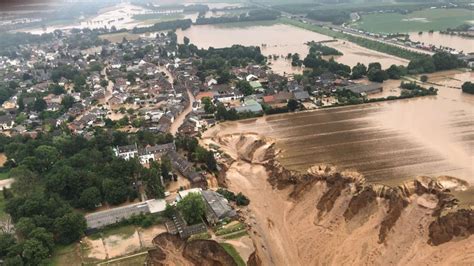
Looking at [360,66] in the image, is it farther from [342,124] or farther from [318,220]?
[318,220]

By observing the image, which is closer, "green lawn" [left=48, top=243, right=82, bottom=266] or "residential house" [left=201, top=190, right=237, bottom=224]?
"green lawn" [left=48, top=243, right=82, bottom=266]

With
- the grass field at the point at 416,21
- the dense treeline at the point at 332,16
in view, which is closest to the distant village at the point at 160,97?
the grass field at the point at 416,21

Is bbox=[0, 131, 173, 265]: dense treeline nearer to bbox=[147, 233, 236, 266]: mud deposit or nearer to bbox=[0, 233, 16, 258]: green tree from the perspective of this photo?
bbox=[0, 233, 16, 258]: green tree

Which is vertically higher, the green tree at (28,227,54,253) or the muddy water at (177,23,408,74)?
the green tree at (28,227,54,253)

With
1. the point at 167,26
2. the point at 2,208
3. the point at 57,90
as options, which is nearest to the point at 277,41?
the point at 167,26

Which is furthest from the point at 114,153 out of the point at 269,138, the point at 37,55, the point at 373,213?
the point at 37,55

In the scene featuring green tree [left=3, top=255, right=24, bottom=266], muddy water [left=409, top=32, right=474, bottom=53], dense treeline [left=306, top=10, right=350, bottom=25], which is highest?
dense treeline [left=306, top=10, right=350, bottom=25]

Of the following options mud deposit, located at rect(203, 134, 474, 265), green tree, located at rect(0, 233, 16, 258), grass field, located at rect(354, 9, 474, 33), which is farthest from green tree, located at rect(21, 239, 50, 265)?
grass field, located at rect(354, 9, 474, 33)
